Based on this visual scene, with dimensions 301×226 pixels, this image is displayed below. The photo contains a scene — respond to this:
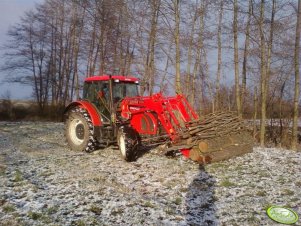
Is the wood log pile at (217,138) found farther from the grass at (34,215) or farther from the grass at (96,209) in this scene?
the grass at (34,215)

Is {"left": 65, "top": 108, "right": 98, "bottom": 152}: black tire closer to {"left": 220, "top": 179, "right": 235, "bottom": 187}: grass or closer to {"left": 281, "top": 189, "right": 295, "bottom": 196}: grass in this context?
{"left": 220, "top": 179, "right": 235, "bottom": 187}: grass

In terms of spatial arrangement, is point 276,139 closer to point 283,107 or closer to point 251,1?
point 283,107

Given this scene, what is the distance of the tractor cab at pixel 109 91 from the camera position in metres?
9.06

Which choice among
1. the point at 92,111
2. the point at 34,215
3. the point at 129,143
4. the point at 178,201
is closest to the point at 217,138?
the point at 129,143

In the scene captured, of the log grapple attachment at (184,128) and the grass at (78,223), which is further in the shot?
the log grapple attachment at (184,128)

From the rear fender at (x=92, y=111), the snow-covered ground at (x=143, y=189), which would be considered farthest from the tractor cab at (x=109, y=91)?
the snow-covered ground at (x=143, y=189)

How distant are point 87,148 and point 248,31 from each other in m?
9.70

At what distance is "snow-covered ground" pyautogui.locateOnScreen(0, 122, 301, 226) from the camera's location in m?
4.65

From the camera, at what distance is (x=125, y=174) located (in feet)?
22.8

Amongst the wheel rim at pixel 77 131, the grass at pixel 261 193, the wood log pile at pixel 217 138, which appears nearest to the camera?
the grass at pixel 261 193

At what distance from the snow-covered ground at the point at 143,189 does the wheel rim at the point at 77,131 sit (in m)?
0.77

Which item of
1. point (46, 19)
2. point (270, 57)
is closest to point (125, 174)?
point (270, 57)

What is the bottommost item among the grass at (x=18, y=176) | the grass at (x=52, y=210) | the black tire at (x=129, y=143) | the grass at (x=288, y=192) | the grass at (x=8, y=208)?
the grass at (x=288, y=192)

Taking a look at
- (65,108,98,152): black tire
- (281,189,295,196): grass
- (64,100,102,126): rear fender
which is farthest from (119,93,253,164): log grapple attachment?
(281,189,295,196): grass
